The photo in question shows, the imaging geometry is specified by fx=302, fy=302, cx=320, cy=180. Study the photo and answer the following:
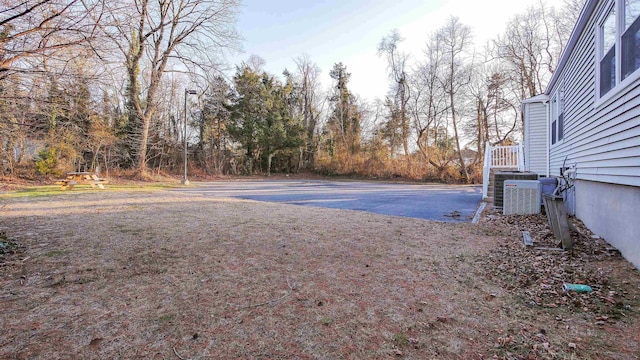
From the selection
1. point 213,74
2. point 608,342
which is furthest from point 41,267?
point 213,74

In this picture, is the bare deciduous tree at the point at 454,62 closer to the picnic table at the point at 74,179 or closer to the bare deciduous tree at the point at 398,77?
the bare deciduous tree at the point at 398,77

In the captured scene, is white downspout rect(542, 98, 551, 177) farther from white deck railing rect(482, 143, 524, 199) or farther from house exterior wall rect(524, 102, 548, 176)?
white deck railing rect(482, 143, 524, 199)

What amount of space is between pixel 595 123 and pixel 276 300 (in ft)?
17.5

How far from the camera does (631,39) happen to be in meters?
3.40

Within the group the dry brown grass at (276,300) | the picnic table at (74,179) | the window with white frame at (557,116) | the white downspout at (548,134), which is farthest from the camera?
the picnic table at (74,179)

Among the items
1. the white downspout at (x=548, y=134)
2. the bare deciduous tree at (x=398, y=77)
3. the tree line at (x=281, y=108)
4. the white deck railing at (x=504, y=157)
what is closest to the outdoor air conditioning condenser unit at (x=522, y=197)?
the white deck railing at (x=504, y=157)

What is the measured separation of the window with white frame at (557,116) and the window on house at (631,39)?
4520 mm

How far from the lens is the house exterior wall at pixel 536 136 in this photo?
9953mm

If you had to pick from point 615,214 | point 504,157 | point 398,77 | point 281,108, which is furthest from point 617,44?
point 281,108

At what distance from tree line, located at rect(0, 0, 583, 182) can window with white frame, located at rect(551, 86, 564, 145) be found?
9302 millimetres

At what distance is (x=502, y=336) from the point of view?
1.96 metres

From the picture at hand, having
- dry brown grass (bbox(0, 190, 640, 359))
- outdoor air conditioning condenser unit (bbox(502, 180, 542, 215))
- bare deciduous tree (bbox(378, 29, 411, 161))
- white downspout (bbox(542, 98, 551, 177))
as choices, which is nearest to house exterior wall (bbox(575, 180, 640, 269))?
dry brown grass (bbox(0, 190, 640, 359))

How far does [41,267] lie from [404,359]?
353 cm

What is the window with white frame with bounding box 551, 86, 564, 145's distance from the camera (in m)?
7.59
